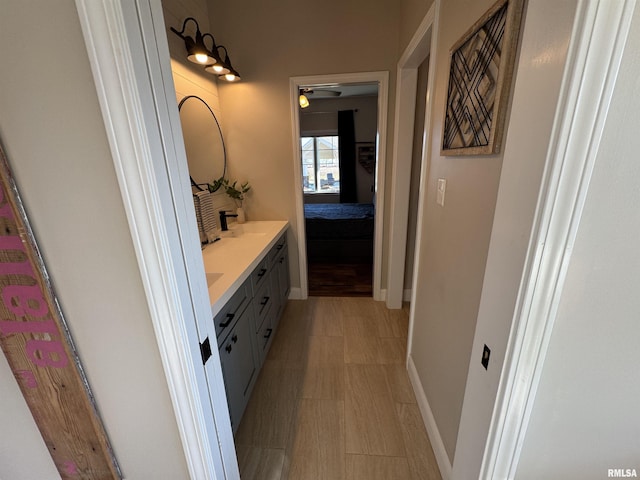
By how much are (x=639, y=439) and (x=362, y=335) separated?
1.78 metres

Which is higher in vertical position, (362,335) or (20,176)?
(20,176)

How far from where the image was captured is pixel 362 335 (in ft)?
7.84

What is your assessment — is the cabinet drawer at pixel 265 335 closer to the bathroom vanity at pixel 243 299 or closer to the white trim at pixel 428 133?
the bathroom vanity at pixel 243 299

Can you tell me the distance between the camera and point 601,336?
24.4 inches

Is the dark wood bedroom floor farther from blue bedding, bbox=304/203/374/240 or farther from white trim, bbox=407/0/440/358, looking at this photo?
white trim, bbox=407/0/440/358

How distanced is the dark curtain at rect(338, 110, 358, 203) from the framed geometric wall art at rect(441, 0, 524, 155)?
547 centimetres

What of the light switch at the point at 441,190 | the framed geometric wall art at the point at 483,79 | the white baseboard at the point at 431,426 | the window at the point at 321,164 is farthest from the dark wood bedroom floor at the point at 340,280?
the window at the point at 321,164

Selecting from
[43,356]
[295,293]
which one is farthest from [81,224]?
[295,293]

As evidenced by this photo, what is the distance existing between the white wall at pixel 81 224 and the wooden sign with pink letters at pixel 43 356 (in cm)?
2

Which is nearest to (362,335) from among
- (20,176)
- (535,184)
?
(535,184)

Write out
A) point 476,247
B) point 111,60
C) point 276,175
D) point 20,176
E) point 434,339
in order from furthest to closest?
point 276,175, point 434,339, point 476,247, point 20,176, point 111,60

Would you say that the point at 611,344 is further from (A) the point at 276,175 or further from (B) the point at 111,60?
(A) the point at 276,175

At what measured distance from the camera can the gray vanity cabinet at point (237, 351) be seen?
1302 millimetres

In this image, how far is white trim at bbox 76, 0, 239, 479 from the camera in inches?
20.1
